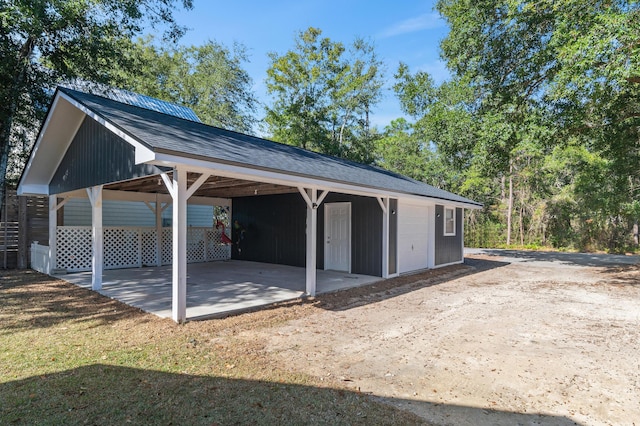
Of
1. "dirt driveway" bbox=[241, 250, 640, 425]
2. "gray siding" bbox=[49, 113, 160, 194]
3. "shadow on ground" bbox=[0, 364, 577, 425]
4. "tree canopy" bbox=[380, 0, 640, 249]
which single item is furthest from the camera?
"tree canopy" bbox=[380, 0, 640, 249]

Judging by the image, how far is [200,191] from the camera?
37.1 ft

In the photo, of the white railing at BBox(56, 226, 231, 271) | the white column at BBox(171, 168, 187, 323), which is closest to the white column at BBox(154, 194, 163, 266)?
the white railing at BBox(56, 226, 231, 271)

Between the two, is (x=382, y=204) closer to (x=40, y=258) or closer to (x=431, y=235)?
(x=431, y=235)

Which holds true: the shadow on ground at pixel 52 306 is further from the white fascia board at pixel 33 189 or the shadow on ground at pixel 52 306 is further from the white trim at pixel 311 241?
the white trim at pixel 311 241

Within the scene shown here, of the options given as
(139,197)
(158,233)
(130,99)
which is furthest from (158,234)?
(130,99)

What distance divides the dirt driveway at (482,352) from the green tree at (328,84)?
58.4 ft

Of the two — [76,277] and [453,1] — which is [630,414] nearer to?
[76,277]

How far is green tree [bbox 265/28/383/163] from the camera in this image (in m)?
23.2

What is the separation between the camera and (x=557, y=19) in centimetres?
883

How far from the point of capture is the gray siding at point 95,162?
224 inches

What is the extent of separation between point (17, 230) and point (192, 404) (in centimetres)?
1006

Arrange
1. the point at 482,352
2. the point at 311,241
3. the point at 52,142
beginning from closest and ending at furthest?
the point at 482,352 → the point at 311,241 → the point at 52,142

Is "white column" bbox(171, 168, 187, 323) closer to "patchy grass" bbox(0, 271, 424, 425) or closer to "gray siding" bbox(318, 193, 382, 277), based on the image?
"patchy grass" bbox(0, 271, 424, 425)

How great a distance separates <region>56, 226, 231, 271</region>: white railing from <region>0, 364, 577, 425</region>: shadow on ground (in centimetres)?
709
